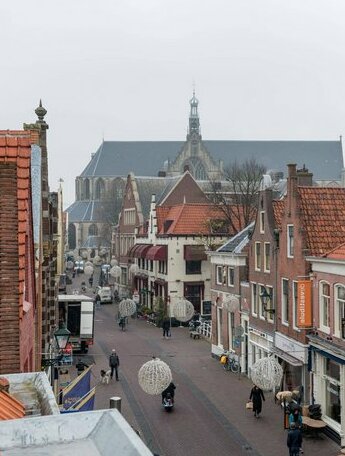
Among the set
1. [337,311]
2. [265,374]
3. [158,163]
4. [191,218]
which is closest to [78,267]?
[158,163]

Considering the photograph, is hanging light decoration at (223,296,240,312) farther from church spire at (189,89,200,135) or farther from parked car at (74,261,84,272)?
church spire at (189,89,200,135)

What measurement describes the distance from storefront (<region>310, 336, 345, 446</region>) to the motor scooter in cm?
539

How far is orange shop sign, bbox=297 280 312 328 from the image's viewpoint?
22281 mm

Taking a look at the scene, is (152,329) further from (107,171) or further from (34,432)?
(107,171)

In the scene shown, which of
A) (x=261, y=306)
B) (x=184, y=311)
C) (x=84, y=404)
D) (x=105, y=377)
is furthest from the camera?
(x=184, y=311)

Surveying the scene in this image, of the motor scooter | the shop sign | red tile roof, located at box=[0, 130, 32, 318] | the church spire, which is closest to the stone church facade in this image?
the church spire

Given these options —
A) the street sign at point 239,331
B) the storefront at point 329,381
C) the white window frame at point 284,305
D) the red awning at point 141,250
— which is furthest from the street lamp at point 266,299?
the red awning at point 141,250

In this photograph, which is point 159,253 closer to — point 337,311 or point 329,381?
point 329,381

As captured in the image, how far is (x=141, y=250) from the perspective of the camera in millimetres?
56156

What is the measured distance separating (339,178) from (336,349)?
106026 mm

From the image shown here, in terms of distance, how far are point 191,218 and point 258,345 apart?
77.2 feet

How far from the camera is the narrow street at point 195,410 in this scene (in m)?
19.3

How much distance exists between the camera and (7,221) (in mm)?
9539

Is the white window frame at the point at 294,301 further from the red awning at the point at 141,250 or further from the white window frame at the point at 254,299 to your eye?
the red awning at the point at 141,250
